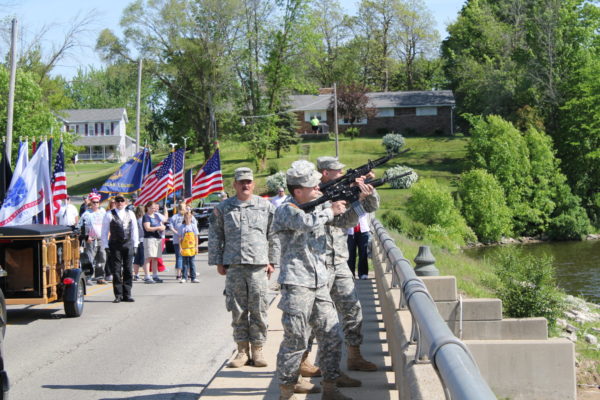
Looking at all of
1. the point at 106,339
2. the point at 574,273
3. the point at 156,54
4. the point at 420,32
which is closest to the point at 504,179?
the point at 574,273

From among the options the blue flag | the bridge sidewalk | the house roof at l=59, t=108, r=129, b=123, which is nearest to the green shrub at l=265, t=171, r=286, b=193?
the blue flag

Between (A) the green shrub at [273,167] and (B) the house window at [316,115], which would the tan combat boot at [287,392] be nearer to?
(A) the green shrub at [273,167]

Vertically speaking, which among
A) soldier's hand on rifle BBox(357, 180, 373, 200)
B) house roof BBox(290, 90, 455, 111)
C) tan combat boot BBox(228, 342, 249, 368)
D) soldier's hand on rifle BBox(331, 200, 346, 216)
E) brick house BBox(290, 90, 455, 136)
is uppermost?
house roof BBox(290, 90, 455, 111)

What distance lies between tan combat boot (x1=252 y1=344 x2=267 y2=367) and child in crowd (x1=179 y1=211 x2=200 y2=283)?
31.3 feet

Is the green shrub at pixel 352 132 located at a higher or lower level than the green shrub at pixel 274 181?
higher

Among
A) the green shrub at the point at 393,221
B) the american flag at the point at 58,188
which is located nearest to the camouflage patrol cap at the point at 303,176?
the american flag at the point at 58,188

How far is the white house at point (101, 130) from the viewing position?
10975 centimetres

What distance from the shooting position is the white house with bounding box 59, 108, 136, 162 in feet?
360

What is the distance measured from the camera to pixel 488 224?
53438 mm

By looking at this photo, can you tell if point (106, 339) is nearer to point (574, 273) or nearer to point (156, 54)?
point (574, 273)

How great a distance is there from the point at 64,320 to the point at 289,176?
7499 millimetres

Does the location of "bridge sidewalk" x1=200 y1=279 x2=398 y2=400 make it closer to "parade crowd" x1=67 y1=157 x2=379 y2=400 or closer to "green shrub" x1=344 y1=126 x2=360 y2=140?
"parade crowd" x1=67 y1=157 x2=379 y2=400

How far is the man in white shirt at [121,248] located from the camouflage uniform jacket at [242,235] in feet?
20.5

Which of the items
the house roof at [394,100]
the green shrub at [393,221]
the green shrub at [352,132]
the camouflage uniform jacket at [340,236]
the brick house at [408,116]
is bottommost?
the green shrub at [393,221]
